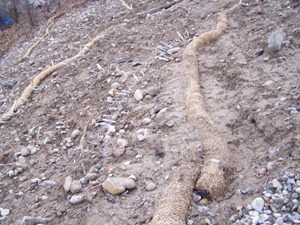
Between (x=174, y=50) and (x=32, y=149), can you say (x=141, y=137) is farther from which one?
(x=174, y=50)

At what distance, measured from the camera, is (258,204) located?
2607 mm

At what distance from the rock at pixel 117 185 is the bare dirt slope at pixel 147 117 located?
64 millimetres

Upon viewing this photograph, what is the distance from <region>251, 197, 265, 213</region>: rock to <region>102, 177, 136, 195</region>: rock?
1270 millimetres

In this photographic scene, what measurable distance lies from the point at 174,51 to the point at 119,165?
3.25 meters

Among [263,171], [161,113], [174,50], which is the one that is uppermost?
[174,50]

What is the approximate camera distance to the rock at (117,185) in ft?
10.6

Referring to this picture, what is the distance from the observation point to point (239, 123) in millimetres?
3826

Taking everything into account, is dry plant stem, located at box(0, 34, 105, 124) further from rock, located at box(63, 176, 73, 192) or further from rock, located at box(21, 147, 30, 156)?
rock, located at box(63, 176, 73, 192)

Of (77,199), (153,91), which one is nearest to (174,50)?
(153,91)

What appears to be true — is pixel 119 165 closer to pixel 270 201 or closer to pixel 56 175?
pixel 56 175

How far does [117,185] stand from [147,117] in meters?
1.38

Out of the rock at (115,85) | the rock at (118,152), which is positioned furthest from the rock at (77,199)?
the rock at (115,85)

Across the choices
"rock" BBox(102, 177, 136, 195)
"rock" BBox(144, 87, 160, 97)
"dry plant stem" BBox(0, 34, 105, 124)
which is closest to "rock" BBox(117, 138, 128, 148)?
"rock" BBox(102, 177, 136, 195)

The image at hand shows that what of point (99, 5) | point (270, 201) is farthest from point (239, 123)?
point (99, 5)
